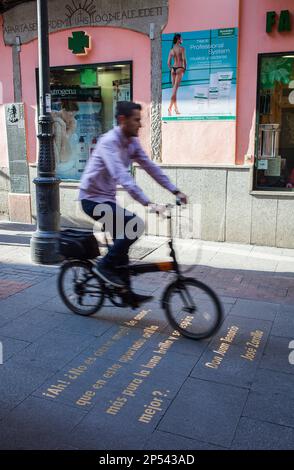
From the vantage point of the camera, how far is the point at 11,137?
9477mm

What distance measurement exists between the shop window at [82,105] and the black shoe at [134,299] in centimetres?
487

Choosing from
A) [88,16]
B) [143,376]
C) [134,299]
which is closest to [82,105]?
[88,16]

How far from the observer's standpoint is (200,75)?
7.49 meters

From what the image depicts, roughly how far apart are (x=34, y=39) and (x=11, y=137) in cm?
191

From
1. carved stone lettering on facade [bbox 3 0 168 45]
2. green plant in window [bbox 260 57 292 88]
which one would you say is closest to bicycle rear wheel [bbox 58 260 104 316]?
green plant in window [bbox 260 57 292 88]

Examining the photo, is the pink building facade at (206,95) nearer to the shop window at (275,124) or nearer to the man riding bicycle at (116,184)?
the shop window at (275,124)

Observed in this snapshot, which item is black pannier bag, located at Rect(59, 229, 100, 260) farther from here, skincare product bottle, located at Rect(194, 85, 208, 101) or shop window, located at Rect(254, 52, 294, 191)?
skincare product bottle, located at Rect(194, 85, 208, 101)

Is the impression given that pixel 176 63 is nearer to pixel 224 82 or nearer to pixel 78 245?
pixel 224 82

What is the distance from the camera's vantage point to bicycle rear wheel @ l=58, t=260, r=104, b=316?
471 cm

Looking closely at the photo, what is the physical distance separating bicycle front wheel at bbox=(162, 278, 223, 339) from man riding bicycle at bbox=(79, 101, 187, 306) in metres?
0.28

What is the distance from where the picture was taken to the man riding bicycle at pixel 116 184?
13.8 ft
